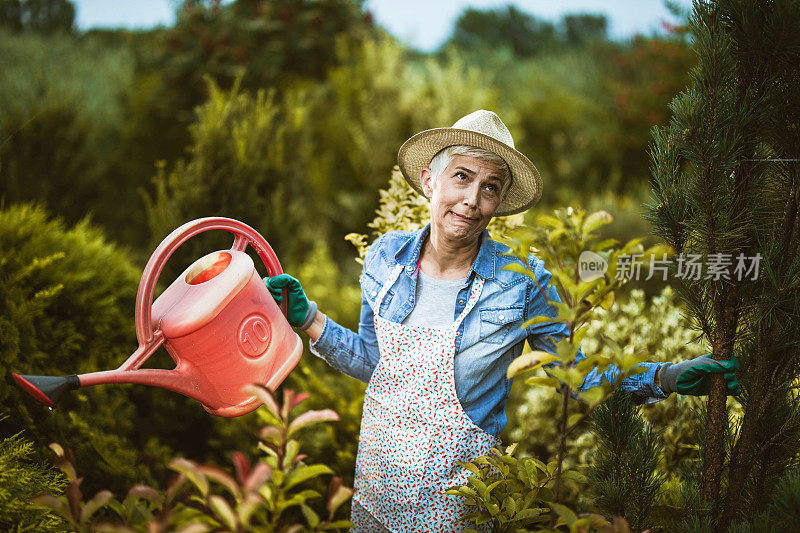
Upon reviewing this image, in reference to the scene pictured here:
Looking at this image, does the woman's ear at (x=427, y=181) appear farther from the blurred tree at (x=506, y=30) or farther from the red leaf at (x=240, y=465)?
the blurred tree at (x=506, y=30)

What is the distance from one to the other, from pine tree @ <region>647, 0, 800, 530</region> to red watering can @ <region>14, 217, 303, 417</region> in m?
1.15

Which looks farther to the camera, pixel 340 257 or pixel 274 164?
pixel 340 257

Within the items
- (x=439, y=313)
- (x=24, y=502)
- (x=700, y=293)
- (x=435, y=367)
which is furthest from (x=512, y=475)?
(x=24, y=502)

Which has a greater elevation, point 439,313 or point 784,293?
point 784,293

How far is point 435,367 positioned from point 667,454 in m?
1.25

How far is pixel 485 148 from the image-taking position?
1.75 metres

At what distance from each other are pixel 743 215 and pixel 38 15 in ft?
25.1

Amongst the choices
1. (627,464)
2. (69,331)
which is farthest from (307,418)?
(69,331)

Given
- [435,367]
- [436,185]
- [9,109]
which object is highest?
[9,109]

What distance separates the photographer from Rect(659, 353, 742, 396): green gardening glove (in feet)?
4.98

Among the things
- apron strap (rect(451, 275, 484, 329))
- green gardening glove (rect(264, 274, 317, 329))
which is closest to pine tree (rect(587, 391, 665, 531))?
apron strap (rect(451, 275, 484, 329))

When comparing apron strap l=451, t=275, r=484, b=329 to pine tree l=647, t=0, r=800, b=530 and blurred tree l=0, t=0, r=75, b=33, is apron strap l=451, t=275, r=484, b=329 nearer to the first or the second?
pine tree l=647, t=0, r=800, b=530

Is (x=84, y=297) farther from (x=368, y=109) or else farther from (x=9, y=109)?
(x=368, y=109)

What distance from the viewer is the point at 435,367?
1707mm
